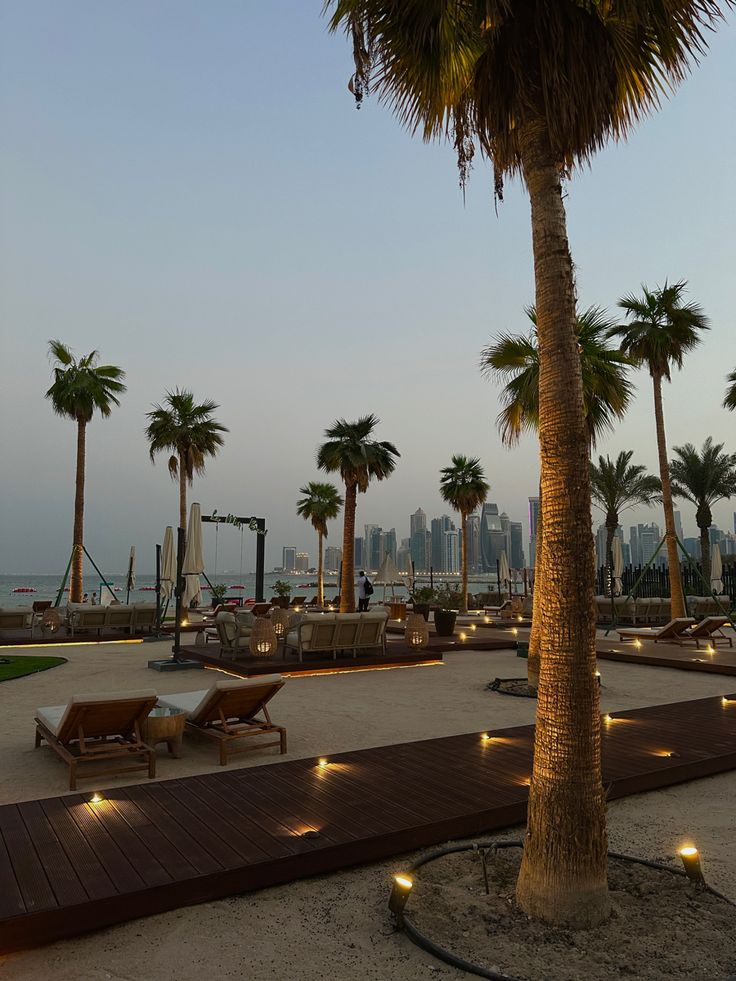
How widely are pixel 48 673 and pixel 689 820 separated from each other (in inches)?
432

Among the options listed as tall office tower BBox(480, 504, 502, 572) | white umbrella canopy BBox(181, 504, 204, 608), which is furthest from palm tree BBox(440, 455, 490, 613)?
tall office tower BBox(480, 504, 502, 572)

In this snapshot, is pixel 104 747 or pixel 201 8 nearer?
pixel 104 747

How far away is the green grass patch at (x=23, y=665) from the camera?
11.2 meters

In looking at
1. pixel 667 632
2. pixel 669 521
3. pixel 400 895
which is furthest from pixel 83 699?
pixel 669 521

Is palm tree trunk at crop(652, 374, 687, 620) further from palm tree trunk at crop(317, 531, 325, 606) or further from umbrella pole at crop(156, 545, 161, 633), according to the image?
palm tree trunk at crop(317, 531, 325, 606)

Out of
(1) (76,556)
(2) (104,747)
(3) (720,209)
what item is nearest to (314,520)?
(1) (76,556)

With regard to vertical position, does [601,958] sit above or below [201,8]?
below

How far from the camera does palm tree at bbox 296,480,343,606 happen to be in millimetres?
40750

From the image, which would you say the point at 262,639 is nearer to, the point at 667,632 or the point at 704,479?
the point at 667,632

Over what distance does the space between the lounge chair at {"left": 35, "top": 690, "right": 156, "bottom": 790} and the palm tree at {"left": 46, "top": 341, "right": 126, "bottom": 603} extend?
17.8m

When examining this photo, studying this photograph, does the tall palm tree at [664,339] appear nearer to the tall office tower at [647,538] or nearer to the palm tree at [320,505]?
the palm tree at [320,505]

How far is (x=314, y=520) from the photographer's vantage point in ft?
134

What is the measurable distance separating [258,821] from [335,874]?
2.30 feet

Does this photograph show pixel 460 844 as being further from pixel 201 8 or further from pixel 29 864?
pixel 201 8
